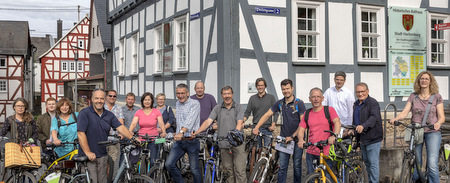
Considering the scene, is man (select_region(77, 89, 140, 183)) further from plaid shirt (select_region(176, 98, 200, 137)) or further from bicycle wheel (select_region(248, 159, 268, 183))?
bicycle wheel (select_region(248, 159, 268, 183))

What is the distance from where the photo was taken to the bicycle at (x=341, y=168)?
5.75 metres

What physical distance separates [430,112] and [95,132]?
15.0 feet

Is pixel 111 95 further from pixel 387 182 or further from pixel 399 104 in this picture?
pixel 399 104

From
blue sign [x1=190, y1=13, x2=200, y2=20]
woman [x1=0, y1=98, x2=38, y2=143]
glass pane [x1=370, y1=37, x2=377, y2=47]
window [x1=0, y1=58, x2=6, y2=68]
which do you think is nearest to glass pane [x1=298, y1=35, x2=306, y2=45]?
glass pane [x1=370, y1=37, x2=377, y2=47]

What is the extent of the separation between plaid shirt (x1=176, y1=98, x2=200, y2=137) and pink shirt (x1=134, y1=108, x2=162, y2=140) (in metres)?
0.72

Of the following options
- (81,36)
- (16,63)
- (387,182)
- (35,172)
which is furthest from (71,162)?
(81,36)

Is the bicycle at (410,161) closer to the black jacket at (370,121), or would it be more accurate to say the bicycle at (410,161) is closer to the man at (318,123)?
the black jacket at (370,121)

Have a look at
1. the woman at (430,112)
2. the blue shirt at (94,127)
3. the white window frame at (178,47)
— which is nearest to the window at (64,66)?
the white window frame at (178,47)

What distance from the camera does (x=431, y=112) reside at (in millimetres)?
6738

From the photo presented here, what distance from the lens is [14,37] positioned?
43875 millimetres

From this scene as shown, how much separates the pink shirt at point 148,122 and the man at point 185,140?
2.36ft

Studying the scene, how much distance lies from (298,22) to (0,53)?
123 ft

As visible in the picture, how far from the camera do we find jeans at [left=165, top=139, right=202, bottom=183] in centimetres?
694

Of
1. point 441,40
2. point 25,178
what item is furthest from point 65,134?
point 441,40
